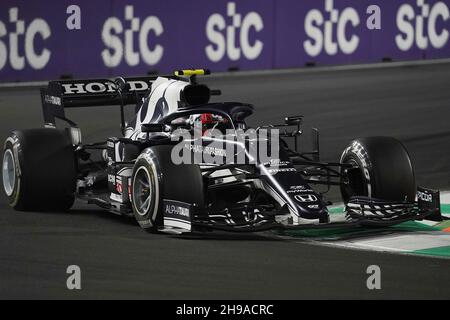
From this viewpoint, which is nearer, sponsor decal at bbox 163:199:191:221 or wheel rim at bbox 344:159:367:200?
sponsor decal at bbox 163:199:191:221

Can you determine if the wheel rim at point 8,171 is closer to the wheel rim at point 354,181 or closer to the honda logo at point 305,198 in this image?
the wheel rim at point 354,181

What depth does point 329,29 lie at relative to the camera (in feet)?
79.8

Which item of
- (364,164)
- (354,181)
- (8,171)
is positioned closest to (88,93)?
(8,171)

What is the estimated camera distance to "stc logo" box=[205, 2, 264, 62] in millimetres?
23500

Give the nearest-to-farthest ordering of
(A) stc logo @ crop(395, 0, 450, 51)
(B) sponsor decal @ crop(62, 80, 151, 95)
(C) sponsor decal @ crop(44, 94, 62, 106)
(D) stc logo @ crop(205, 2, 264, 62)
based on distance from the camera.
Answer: (C) sponsor decal @ crop(44, 94, 62, 106), (B) sponsor decal @ crop(62, 80, 151, 95), (D) stc logo @ crop(205, 2, 264, 62), (A) stc logo @ crop(395, 0, 450, 51)

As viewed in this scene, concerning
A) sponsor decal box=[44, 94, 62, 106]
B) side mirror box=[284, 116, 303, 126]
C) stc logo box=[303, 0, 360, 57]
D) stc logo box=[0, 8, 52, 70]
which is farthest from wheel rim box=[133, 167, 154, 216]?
stc logo box=[303, 0, 360, 57]

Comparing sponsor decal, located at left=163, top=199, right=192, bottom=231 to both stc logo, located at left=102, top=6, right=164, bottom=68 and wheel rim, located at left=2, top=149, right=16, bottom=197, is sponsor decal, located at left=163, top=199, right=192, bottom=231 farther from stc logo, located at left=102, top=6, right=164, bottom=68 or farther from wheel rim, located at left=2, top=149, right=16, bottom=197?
stc logo, located at left=102, top=6, right=164, bottom=68

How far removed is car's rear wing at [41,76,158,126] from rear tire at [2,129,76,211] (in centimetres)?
104

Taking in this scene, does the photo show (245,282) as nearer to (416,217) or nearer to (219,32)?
(416,217)

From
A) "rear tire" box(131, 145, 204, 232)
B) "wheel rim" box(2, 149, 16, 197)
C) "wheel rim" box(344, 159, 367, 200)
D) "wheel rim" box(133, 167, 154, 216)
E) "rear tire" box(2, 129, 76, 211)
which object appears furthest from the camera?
"wheel rim" box(2, 149, 16, 197)

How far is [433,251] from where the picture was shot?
1043 cm

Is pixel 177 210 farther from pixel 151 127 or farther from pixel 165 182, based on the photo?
pixel 151 127

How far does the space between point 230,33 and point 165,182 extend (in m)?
12.9

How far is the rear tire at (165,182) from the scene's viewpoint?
10.9 meters
